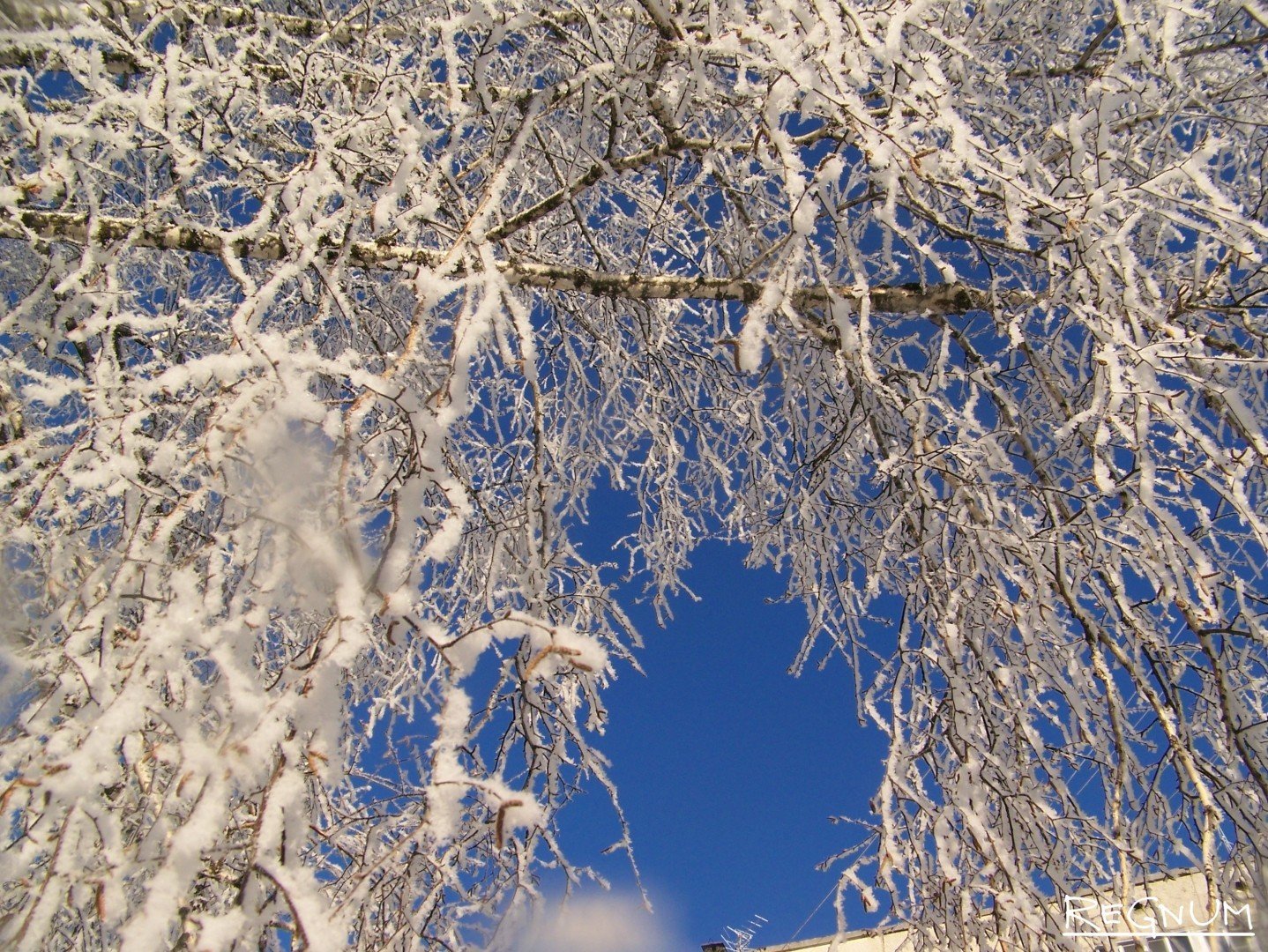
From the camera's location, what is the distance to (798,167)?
4.31 feet

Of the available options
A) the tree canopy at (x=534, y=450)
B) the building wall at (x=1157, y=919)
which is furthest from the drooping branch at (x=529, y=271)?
the building wall at (x=1157, y=919)

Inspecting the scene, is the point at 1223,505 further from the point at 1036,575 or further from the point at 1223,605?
the point at 1036,575

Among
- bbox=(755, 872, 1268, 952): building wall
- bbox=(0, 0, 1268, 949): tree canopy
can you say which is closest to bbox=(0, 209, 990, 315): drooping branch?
bbox=(0, 0, 1268, 949): tree canopy

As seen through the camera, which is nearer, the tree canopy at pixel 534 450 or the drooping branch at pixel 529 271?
the tree canopy at pixel 534 450

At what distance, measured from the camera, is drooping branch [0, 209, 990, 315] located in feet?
5.75

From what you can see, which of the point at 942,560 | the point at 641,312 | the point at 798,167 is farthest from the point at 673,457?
the point at 798,167

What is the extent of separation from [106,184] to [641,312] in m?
1.64
